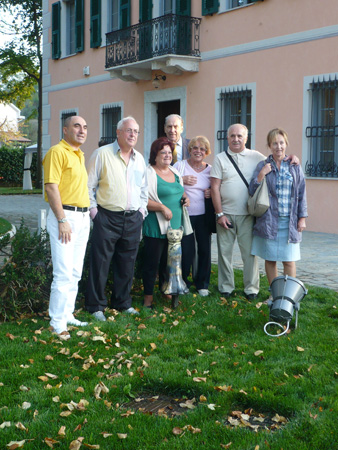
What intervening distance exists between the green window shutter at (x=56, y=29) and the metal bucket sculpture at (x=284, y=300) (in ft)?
58.2

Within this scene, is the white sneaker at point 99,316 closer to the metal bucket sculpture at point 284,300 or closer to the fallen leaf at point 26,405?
the metal bucket sculpture at point 284,300

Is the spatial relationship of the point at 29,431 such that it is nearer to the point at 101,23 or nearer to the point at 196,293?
the point at 196,293

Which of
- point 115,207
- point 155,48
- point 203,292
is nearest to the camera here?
point 115,207

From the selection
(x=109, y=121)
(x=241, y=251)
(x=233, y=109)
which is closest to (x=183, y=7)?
(x=233, y=109)

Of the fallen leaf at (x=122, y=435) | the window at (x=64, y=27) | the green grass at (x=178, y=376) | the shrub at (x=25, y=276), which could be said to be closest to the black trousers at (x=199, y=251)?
the green grass at (x=178, y=376)

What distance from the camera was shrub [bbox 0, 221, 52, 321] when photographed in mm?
6227

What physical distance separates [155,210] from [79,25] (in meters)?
15.5

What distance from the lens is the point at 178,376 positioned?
465 centimetres

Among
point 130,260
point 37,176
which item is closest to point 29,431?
point 130,260

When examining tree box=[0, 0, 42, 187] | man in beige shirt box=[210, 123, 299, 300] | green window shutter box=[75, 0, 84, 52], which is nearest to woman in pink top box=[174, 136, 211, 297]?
man in beige shirt box=[210, 123, 299, 300]

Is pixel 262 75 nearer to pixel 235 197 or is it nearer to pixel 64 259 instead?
pixel 235 197

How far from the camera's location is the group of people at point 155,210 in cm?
559

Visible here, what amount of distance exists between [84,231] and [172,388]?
183 cm

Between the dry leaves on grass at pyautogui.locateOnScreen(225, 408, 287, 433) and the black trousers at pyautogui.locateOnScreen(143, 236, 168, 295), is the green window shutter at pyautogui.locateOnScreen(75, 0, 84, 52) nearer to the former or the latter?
the black trousers at pyautogui.locateOnScreen(143, 236, 168, 295)
